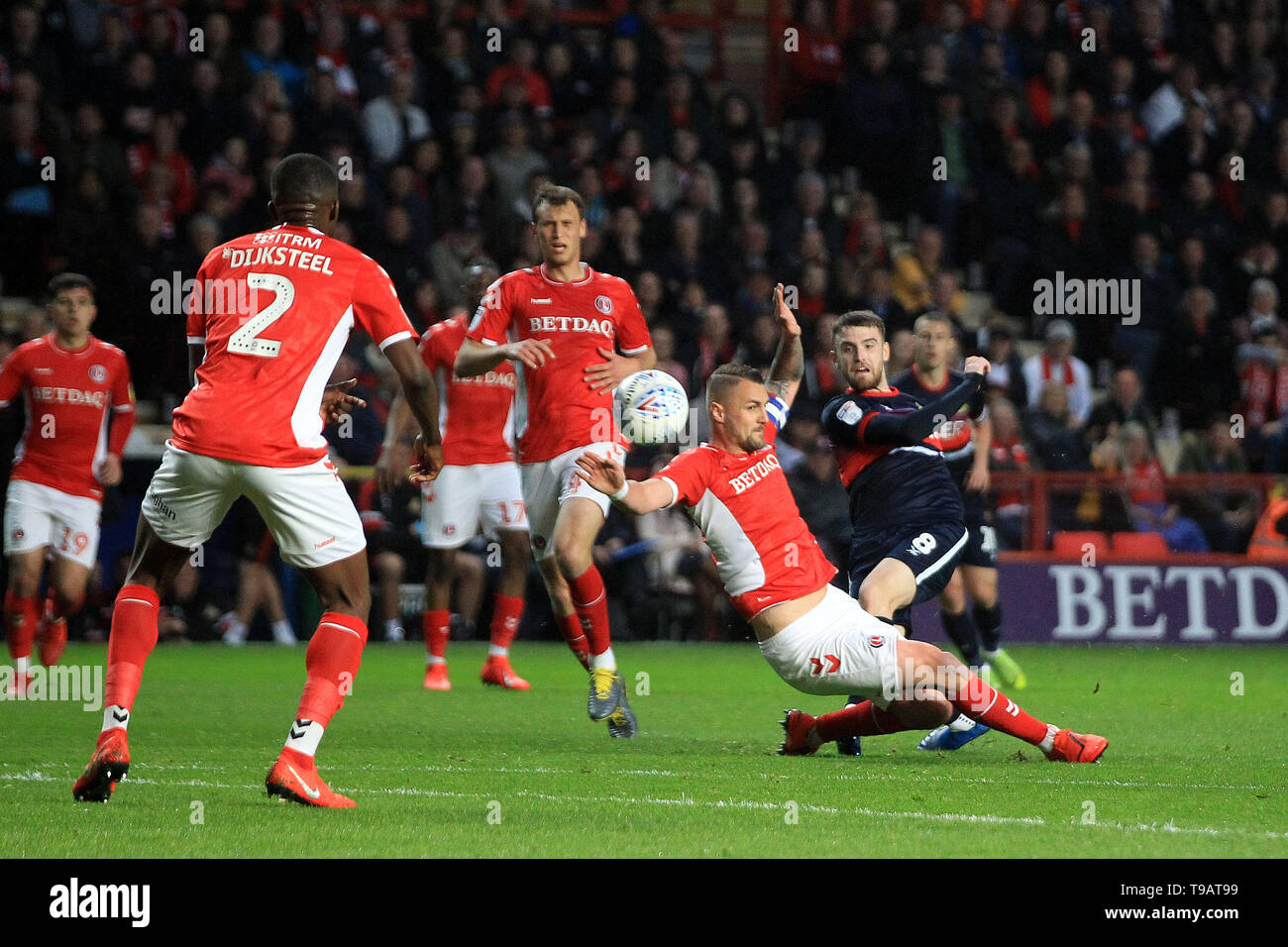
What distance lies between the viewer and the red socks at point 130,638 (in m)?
6.08

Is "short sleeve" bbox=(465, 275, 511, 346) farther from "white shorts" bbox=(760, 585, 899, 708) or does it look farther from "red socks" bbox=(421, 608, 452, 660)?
"red socks" bbox=(421, 608, 452, 660)

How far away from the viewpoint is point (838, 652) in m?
6.67

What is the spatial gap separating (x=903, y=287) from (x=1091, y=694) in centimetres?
713

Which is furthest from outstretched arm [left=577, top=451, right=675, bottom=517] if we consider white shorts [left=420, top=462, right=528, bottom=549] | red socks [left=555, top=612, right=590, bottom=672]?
white shorts [left=420, top=462, right=528, bottom=549]

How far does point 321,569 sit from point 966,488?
4935 millimetres

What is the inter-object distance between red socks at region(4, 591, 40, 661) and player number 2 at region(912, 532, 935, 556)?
5.63 meters

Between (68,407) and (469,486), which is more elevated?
(68,407)

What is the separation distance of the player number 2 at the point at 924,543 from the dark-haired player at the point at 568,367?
58.2 inches

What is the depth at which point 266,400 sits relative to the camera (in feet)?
19.6

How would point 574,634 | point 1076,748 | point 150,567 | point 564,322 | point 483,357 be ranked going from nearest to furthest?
point 150,567 → point 1076,748 → point 483,357 → point 564,322 → point 574,634

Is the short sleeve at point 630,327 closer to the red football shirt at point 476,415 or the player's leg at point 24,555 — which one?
the red football shirt at point 476,415

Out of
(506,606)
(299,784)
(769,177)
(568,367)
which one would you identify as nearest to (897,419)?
(568,367)

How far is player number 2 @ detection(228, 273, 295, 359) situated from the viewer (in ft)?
19.7

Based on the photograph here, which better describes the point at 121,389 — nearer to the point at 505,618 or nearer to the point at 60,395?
the point at 60,395
